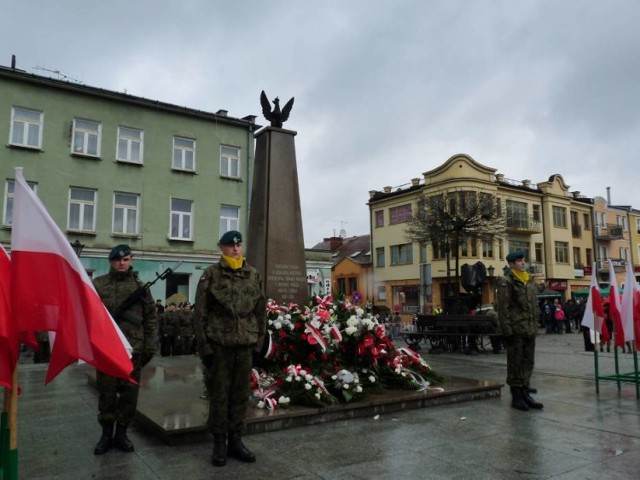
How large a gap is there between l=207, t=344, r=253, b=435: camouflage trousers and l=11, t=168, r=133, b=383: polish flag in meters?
1.63

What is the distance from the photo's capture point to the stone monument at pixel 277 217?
7.53 m

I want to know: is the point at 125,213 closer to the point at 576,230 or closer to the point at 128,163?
the point at 128,163

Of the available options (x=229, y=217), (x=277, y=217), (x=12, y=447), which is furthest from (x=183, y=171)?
(x=12, y=447)

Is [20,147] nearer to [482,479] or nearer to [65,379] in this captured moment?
[65,379]

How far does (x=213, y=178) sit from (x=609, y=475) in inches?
854

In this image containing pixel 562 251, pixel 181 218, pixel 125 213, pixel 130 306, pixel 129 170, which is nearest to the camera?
pixel 130 306

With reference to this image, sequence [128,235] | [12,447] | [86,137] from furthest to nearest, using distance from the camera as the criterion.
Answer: [128,235], [86,137], [12,447]

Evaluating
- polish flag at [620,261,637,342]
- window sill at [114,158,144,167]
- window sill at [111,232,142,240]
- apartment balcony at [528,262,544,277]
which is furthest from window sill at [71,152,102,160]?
apartment balcony at [528,262,544,277]

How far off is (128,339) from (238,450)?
55.9 inches

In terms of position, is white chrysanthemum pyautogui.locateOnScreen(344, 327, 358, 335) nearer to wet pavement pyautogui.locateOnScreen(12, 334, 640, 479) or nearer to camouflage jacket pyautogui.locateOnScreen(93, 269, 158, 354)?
wet pavement pyautogui.locateOnScreen(12, 334, 640, 479)

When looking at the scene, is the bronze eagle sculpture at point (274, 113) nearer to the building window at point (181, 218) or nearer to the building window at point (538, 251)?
the building window at point (181, 218)

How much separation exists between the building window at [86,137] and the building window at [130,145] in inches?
33.2

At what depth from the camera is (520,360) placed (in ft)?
20.6

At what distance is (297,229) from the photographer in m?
7.91
